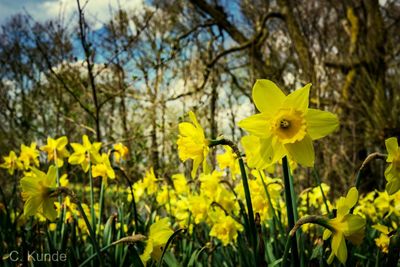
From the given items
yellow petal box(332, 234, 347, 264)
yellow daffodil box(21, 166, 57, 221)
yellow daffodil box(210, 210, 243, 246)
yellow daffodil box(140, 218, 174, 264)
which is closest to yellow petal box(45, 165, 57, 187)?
yellow daffodil box(21, 166, 57, 221)

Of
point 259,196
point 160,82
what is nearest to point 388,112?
point 160,82

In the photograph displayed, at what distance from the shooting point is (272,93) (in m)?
1.07

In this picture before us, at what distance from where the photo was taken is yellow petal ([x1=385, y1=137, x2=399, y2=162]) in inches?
47.0

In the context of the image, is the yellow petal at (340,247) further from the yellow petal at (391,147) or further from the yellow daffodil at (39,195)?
the yellow daffodil at (39,195)

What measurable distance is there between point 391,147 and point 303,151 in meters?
0.31

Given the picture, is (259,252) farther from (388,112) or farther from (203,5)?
(203,5)

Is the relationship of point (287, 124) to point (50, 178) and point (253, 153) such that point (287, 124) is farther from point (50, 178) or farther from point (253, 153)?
point (50, 178)

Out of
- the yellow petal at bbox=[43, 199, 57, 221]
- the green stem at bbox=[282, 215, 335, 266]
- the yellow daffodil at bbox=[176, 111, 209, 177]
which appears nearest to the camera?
the green stem at bbox=[282, 215, 335, 266]

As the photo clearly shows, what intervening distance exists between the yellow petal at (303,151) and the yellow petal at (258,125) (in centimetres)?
6

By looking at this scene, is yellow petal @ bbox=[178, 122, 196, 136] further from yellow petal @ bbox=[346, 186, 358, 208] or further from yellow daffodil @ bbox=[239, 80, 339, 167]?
yellow petal @ bbox=[346, 186, 358, 208]

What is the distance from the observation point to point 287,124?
41.1 inches

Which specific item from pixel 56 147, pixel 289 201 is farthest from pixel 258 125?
pixel 56 147

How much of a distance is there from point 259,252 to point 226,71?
767 centimetres

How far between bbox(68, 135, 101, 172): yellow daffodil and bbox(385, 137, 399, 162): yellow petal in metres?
1.35
